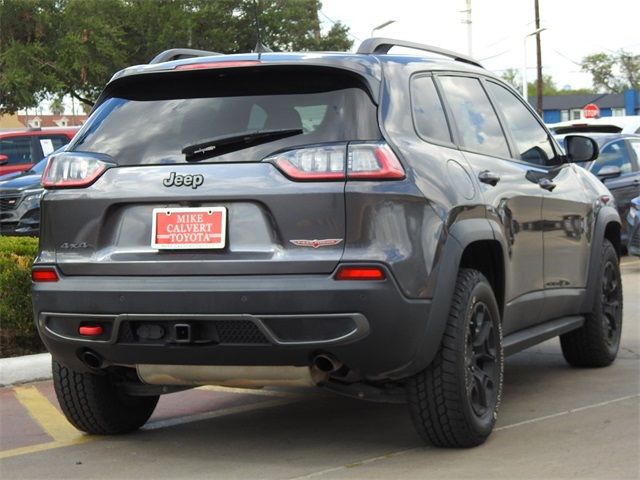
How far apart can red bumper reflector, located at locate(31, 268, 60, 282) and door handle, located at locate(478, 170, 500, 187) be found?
2.03 metres

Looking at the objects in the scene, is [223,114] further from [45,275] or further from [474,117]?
[474,117]

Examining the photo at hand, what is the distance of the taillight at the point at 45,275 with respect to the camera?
17.8 feet

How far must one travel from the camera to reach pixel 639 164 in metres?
16.1

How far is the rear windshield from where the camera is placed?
5.21m

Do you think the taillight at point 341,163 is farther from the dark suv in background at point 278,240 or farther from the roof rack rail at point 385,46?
the roof rack rail at point 385,46

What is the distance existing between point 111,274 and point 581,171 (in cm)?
356

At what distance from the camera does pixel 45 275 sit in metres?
5.46

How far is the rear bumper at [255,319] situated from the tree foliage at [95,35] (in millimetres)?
32022

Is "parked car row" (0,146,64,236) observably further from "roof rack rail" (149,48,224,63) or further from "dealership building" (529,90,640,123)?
"dealership building" (529,90,640,123)

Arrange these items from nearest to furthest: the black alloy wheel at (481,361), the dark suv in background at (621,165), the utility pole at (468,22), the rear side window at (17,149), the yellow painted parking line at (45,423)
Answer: the black alloy wheel at (481,361)
the yellow painted parking line at (45,423)
the dark suv in background at (621,165)
the rear side window at (17,149)
the utility pole at (468,22)

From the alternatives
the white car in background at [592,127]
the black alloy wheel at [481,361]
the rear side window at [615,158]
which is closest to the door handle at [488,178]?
the black alloy wheel at [481,361]

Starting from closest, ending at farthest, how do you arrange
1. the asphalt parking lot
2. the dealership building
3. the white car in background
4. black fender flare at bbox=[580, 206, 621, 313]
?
the asphalt parking lot < black fender flare at bbox=[580, 206, 621, 313] < the white car in background < the dealership building

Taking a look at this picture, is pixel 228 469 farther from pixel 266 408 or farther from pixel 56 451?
pixel 266 408

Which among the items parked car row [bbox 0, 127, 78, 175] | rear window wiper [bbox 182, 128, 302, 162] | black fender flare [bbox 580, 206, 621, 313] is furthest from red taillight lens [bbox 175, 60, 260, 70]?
parked car row [bbox 0, 127, 78, 175]
